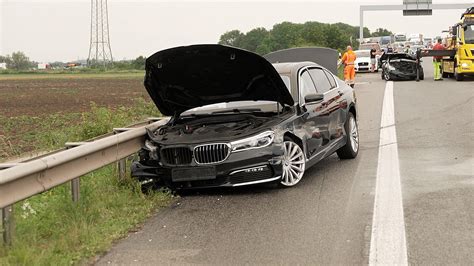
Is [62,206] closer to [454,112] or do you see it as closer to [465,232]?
[465,232]

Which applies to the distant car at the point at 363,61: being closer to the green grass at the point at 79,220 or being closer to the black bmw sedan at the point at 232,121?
the black bmw sedan at the point at 232,121

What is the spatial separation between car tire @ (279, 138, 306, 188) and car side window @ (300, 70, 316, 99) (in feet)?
3.01

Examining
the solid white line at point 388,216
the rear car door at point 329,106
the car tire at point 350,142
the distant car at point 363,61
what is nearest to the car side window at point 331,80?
the rear car door at point 329,106

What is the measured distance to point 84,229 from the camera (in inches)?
219

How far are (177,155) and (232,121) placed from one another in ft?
3.00

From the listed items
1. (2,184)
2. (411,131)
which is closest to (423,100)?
(411,131)

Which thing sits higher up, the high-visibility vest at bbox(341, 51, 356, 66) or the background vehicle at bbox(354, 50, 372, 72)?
the high-visibility vest at bbox(341, 51, 356, 66)

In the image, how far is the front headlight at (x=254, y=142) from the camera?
273 inches

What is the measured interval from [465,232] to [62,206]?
386cm

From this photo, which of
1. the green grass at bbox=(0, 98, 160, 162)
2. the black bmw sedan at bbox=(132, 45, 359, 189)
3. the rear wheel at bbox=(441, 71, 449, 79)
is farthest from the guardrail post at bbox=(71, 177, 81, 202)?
the rear wheel at bbox=(441, 71, 449, 79)

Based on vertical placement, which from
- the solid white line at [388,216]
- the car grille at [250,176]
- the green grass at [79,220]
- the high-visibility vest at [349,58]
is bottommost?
the solid white line at [388,216]

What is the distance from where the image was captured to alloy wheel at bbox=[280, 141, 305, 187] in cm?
727

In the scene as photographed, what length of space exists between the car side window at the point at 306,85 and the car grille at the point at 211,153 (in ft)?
5.32

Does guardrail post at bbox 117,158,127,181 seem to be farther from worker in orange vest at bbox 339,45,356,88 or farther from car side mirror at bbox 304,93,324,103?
worker in orange vest at bbox 339,45,356,88
